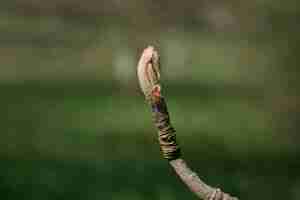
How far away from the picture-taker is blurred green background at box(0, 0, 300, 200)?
2.82ft

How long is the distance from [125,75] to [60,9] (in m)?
0.15

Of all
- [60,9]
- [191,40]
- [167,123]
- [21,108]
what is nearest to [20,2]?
[60,9]

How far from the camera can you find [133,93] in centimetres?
87

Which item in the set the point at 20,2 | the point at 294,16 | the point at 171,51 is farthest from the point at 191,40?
the point at 20,2

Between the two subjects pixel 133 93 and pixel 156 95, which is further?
pixel 133 93

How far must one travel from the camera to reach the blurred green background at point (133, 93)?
33.8 inches

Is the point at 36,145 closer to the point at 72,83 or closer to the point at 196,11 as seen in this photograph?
the point at 72,83

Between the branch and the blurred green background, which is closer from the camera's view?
the branch

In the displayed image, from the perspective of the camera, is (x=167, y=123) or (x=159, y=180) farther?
(x=159, y=180)

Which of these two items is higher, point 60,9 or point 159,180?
point 60,9

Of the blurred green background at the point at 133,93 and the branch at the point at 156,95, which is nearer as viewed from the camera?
the branch at the point at 156,95

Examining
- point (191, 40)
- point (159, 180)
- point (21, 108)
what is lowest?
point (159, 180)

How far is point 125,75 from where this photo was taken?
2.84ft

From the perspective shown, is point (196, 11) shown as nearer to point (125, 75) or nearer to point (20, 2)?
point (125, 75)
